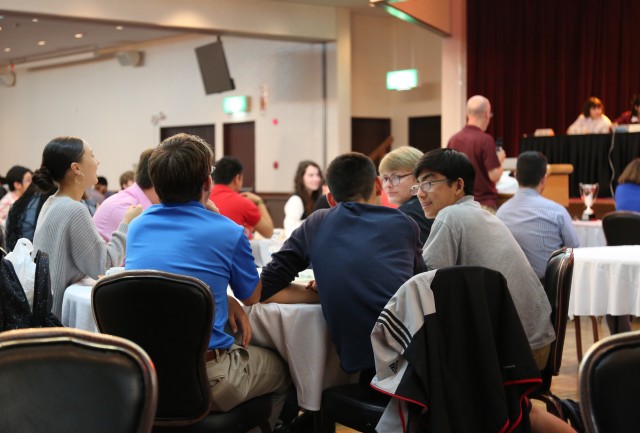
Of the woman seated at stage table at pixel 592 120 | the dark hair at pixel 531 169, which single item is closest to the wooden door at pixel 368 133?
the woman seated at stage table at pixel 592 120

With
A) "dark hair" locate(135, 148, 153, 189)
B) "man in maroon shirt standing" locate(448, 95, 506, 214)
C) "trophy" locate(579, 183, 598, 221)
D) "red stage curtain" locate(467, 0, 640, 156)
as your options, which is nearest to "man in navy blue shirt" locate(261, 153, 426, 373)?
"dark hair" locate(135, 148, 153, 189)

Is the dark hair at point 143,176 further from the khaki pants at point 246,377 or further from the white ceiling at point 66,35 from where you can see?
the white ceiling at point 66,35

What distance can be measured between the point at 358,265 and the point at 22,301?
114 cm

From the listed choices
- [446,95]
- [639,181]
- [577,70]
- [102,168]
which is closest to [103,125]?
[102,168]

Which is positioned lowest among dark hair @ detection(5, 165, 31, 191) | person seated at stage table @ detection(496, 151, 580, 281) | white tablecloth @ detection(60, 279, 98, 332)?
white tablecloth @ detection(60, 279, 98, 332)

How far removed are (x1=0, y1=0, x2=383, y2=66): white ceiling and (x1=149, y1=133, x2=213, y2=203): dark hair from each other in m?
10.5

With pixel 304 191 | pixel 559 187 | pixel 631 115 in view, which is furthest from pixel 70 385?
pixel 631 115

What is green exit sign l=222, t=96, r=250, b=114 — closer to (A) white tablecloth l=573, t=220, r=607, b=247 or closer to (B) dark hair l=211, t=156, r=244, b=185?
(A) white tablecloth l=573, t=220, r=607, b=247

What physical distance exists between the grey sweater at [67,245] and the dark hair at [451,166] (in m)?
1.38

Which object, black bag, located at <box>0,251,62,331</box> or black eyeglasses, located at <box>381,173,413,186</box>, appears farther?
black eyeglasses, located at <box>381,173,413,186</box>

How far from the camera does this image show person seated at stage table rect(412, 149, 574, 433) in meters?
3.13

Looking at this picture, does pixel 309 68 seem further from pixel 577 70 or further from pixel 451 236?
pixel 451 236

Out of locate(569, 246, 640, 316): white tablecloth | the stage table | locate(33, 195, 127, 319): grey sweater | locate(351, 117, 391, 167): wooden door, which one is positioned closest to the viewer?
locate(33, 195, 127, 319): grey sweater

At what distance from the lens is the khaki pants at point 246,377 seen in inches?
106
